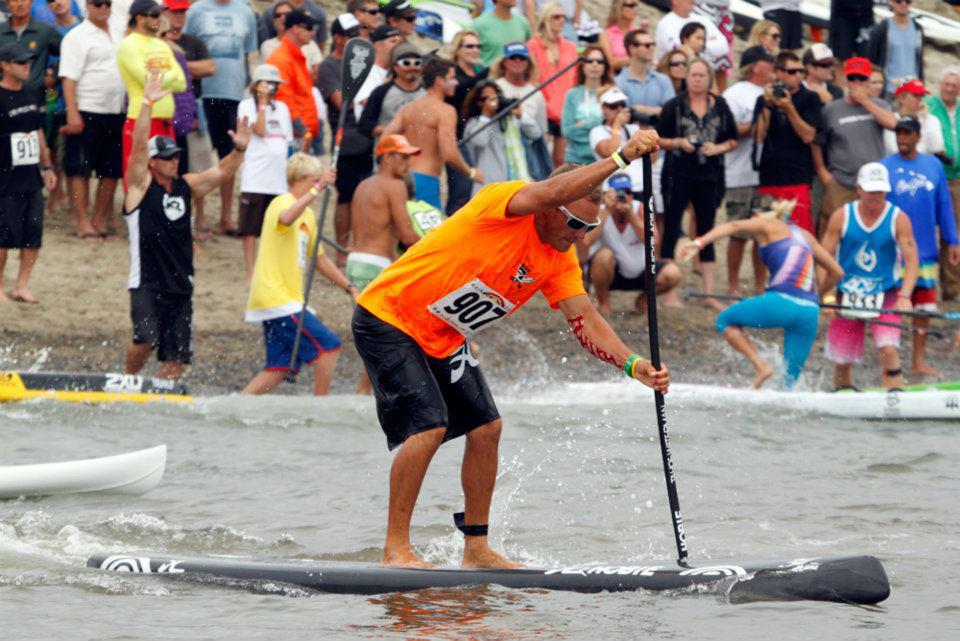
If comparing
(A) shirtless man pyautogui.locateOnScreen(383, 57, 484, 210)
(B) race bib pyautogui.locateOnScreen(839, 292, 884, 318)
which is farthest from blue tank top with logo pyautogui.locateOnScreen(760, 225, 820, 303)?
(A) shirtless man pyautogui.locateOnScreen(383, 57, 484, 210)

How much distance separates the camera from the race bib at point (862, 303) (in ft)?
42.5

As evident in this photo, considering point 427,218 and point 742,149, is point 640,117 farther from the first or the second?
point 427,218

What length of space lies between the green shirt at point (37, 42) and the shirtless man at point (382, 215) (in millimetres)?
3051

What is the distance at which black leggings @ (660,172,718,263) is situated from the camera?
14445 mm

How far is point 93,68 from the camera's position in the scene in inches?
531

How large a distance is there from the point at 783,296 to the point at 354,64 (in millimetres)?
3753

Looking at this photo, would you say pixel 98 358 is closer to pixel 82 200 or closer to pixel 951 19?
pixel 82 200

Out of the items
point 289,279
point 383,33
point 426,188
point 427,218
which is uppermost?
point 383,33

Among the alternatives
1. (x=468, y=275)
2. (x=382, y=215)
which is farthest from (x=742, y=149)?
(x=468, y=275)

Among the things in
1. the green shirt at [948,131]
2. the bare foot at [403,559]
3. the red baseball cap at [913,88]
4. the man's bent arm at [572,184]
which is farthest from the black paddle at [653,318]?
the green shirt at [948,131]

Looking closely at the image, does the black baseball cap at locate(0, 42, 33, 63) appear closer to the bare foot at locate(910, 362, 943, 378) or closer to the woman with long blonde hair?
the woman with long blonde hair

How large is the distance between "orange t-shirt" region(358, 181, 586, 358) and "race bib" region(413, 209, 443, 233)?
4.70 meters

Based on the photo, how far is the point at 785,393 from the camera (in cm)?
1222

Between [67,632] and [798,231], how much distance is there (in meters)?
7.33
